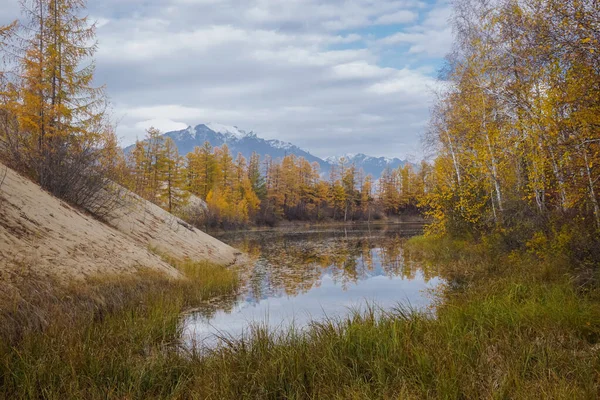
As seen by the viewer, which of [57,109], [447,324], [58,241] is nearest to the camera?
[447,324]

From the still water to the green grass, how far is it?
96 centimetres

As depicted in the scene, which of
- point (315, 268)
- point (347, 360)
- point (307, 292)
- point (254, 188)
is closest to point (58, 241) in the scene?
point (307, 292)

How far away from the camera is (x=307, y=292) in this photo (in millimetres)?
11961

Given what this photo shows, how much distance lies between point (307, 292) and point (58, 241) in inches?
273

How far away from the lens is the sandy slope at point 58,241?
7.86 meters

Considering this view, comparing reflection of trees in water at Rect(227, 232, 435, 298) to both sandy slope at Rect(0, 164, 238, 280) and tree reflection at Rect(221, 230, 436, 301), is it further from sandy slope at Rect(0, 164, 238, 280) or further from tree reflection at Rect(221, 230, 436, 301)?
sandy slope at Rect(0, 164, 238, 280)

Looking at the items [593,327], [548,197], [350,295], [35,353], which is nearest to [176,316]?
[35,353]

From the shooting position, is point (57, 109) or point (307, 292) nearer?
point (307, 292)

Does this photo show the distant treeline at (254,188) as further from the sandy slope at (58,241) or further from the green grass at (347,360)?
the green grass at (347,360)

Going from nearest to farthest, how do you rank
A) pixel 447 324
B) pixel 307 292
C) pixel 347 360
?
pixel 347 360 → pixel 447 324 → pixel 307 292

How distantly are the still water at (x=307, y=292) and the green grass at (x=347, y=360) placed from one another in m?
0.96

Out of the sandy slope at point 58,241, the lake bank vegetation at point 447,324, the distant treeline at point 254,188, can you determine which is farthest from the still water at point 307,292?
the distant treeline at point 254,188

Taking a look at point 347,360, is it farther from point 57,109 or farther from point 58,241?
point 57,109

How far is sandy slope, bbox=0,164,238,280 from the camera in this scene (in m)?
7.86
